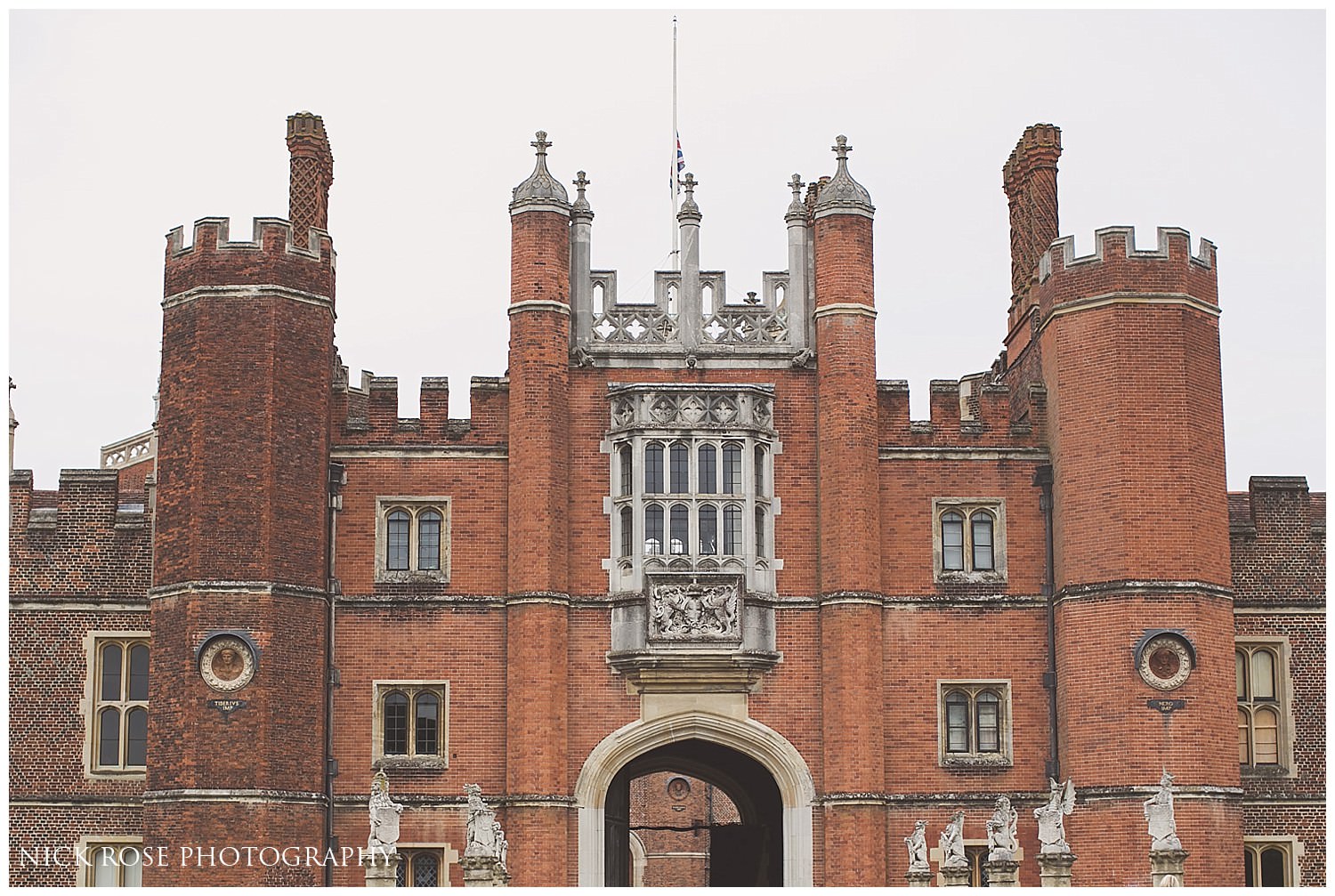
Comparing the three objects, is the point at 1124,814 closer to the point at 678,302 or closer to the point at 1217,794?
the point at 1217,794

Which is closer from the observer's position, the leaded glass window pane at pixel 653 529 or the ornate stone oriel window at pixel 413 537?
the leaded glass window pane at pixel 653 529

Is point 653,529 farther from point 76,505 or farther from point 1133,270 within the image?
point 76,505

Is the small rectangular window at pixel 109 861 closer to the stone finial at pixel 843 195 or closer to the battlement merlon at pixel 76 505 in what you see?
the battlement merlon at pixel 76 505

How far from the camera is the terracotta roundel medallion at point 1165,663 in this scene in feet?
105

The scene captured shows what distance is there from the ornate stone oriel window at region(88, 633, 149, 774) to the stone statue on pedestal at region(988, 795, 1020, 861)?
1331cm

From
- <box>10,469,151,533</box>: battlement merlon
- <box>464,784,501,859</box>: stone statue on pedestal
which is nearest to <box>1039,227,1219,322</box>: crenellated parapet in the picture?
<box>464,784,501,859</box>: stone statue on pedestal

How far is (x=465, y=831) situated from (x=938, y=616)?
826 cm

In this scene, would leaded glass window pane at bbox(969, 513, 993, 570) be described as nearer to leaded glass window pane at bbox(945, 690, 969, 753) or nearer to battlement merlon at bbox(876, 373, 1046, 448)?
battlement merlon at bbox(876, 373, 1046, 448)

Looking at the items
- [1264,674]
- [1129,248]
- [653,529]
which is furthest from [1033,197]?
[653,529]

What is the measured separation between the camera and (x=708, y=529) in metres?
33.3

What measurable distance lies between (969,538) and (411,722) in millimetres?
9475

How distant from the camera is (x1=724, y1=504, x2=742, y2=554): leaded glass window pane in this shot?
109 ft

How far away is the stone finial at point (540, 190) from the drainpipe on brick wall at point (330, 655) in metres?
5.21

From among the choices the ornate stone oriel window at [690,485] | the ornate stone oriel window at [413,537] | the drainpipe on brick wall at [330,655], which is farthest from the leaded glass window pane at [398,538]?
the ornate stone oriel window at [690,485]
